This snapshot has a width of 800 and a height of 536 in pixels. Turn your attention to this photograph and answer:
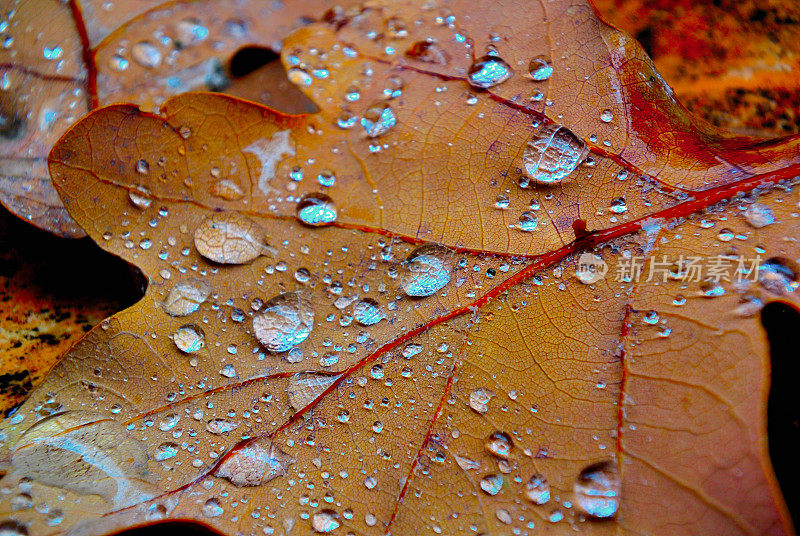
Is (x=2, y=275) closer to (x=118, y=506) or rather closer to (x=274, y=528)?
(x=118, y=506)

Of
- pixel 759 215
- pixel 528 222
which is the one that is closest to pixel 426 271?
pixel 528 222

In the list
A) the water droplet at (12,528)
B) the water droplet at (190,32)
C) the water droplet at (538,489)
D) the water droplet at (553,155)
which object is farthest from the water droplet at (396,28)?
the water droplet at (12,528)

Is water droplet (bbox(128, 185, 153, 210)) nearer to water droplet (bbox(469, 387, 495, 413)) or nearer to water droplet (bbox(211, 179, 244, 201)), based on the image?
water droplet (bbox(211, 179, 244, 201))

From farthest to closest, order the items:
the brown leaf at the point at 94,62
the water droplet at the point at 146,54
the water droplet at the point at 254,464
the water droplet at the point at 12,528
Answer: the water droplet at the point at 146,54, the brown leaf at the point at 94,62, the water droplet at the point at 254,464, the water droplet at the point at 12,528

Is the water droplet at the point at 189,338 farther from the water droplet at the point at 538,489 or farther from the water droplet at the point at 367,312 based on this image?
the water droplet at the point at 538,489

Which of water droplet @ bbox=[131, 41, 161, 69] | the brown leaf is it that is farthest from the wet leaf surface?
water droplet @ bbox=[131, 41, 161, 69]

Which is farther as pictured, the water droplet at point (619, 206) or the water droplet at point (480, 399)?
the water droplet at point (619, 206)

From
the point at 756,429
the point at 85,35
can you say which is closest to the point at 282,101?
the point at 85,35
